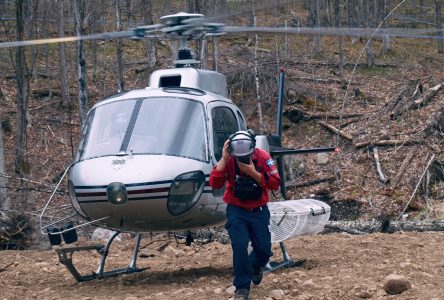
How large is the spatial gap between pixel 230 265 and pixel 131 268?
4.54ft

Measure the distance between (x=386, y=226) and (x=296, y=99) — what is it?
14.2 meters

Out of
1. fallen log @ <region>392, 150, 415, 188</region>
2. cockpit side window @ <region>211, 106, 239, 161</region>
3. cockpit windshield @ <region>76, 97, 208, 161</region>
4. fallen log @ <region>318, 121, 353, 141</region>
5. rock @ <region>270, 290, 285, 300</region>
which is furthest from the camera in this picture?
fallen log @ <region>318, 121, 353, 141</region>

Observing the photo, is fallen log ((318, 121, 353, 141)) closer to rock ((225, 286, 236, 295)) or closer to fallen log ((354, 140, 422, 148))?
fallen log ((354, 140, 422, 148))

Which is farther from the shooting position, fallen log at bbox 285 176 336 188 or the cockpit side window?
fallen log at bbox 285 176 336 188

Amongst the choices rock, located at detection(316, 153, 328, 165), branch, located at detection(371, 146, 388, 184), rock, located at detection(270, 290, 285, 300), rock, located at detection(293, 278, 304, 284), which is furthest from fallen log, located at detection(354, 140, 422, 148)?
rock, located at detection(270, 290, 285, 300)

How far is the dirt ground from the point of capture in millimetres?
9070

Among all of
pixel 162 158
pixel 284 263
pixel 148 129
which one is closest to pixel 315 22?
pixel 284 263

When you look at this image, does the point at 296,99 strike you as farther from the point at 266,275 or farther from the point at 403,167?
the point at 266,275

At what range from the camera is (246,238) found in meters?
8.71

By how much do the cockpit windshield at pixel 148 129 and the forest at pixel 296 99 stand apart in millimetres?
5883

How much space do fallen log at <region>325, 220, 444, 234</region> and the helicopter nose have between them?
25.7ft

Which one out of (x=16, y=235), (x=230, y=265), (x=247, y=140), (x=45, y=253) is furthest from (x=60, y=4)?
(x=247, y=140)

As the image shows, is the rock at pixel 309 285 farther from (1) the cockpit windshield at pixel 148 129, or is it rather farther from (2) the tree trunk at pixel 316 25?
(2) the tree trunk at pixel 316 25

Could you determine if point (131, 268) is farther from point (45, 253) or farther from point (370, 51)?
point (370, 51)
